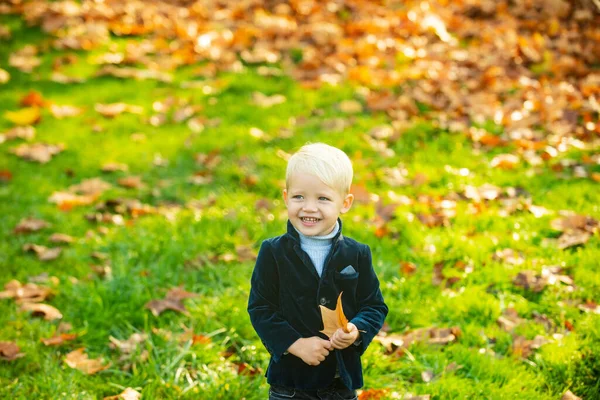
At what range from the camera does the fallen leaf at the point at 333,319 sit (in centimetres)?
236

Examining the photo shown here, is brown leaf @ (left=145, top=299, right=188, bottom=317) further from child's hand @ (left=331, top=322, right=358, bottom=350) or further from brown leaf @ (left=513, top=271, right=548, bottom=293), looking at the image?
brown leaf @ (left=513, top=271, right=548, bottom=293)

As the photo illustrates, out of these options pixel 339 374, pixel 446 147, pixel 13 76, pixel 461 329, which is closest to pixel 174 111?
pixel 13 76

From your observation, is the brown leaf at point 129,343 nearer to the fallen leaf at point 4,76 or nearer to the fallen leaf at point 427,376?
A: the fallen leaf at point 427,376

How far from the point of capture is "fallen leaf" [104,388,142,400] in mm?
3102

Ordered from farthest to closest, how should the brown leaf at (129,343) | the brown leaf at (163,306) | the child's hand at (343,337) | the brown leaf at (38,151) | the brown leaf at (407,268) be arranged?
the brown leaf at (38,151) < the brown leaf at (407,268) < the brown leaf at (163,306) < the brown leaf at (129,343) < the child's hand at (343,337)

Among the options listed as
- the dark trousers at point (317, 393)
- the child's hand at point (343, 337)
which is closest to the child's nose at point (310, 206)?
the child's hand at point (343, 337)

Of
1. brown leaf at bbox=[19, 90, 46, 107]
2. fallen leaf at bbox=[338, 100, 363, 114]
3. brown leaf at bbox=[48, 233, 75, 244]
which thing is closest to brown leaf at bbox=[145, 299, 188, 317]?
brown leaf at bbox=[48, 233, 75, 244]

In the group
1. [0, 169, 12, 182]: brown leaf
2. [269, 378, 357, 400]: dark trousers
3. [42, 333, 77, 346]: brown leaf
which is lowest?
[0, 169, 12, 182]: brown leaf

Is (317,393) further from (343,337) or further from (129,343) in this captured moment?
(129,343)

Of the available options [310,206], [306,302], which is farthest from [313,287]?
[310,206]

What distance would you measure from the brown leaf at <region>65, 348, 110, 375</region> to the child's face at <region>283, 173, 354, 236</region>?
1514 millimetres

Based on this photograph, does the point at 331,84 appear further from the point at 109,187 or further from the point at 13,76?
the point at 13,76

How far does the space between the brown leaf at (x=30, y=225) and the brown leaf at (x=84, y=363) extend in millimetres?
1799

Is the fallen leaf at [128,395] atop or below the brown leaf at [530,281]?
below
